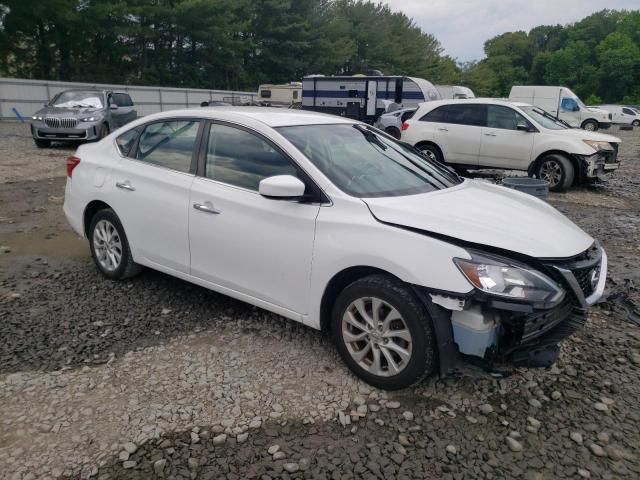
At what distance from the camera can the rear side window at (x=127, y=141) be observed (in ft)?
15.1

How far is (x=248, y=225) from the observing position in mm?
3547

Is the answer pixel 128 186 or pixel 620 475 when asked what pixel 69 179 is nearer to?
pixel 128 186

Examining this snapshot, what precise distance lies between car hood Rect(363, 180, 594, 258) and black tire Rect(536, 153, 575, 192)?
6.95 meters

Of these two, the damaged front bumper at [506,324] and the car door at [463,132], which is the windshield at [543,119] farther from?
the damaged front bumper at [506,324]

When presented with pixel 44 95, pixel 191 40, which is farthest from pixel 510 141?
pixel 191 40

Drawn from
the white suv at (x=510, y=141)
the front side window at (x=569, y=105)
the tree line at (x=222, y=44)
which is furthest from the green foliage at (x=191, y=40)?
the white suv at (x=510, y=141)

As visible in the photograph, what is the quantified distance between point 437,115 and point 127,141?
27.0ft

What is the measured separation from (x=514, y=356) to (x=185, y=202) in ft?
8.11

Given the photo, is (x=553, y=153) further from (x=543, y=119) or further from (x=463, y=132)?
(x=463, y=132)

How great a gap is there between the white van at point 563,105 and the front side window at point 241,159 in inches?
1039

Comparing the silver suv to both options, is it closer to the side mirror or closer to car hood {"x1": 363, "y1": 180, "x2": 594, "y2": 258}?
the side mirror

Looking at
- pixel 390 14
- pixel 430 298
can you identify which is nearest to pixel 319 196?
pixel 430 298

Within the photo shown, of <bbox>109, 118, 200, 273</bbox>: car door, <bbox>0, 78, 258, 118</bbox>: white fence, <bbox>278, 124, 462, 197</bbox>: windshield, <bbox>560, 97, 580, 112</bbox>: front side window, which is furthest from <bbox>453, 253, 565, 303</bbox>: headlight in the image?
<bbox>560, 97, 580, 112</bbox>: front side window

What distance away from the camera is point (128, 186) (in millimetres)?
4363
